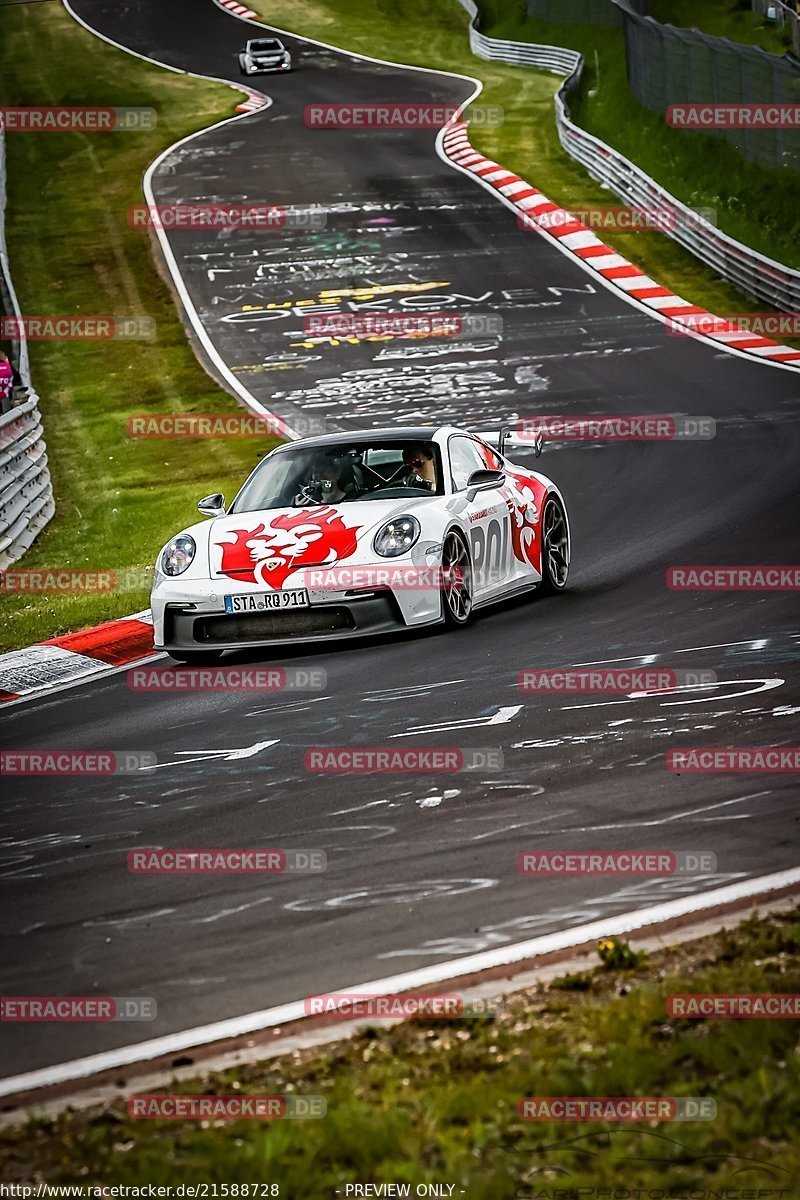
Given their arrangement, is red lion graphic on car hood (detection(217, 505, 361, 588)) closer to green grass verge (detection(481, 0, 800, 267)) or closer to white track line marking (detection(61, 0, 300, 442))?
white track line marking (detection(61, 0, 300, 442))

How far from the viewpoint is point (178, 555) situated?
36.1 ft

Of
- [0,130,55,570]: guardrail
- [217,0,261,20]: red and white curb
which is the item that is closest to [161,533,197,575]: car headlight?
[0,130,55,570]: guardrail

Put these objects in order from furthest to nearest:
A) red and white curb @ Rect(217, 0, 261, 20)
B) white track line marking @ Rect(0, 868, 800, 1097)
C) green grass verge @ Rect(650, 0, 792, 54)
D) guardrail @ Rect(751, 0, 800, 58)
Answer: red and white curb @ Rect(217, 0, 261, 20) → green grass verge @ Rect(650, 0, 792, 54) → guardrail @ Rect(751, 0, 800, 58) → white track line marking @ Rect(0, 868, 800, 1097)

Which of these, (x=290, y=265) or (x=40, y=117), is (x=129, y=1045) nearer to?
(x=290, y=265)

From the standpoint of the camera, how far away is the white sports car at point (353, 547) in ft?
34.3

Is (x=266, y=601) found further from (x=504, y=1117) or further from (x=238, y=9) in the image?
(x=238, y=9)

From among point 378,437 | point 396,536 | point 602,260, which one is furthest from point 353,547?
point 602,260

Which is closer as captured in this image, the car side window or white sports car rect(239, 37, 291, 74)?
the car side window

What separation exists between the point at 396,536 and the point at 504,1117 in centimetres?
679

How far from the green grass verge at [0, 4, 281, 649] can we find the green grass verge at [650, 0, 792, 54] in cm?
1213

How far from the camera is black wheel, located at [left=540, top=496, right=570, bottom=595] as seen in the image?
1239 centimetres

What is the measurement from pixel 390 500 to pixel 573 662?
6.28 feet

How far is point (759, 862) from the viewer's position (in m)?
6.01

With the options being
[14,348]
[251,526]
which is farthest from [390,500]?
[14,348]
